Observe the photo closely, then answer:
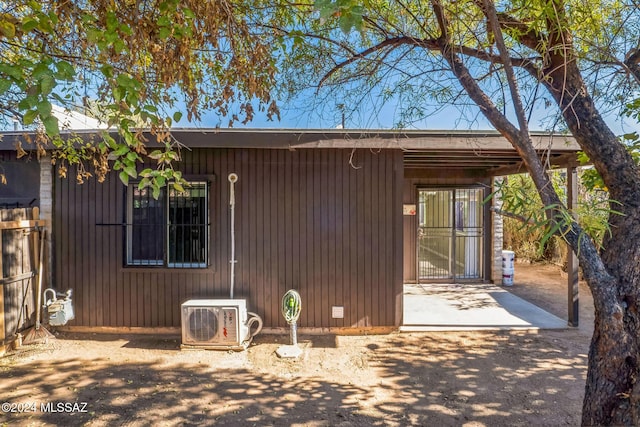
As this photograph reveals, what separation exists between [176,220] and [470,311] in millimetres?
4485

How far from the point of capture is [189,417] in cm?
266

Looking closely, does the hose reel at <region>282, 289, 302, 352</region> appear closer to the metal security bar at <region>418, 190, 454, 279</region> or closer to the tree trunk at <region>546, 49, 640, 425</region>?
the tree trunk at <region>546, 49, 640, 425</region>

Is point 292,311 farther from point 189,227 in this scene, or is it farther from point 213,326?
point 189,227

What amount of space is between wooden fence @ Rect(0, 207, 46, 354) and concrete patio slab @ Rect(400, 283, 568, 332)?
4.62m

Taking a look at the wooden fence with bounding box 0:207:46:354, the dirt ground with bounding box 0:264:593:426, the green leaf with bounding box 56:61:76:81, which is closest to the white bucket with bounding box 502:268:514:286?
the dirt ground with bounding box 0:264:593:426

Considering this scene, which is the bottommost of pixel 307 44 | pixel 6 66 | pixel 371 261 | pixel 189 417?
pixel 189 417

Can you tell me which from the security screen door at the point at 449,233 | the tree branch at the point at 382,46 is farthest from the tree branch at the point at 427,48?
the security screen door at the point at 449,233

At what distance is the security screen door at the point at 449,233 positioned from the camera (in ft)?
24.1

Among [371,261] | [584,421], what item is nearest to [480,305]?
[371,261]

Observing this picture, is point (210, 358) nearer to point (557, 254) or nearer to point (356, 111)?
point (356, 111)

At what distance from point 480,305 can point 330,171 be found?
134 inches

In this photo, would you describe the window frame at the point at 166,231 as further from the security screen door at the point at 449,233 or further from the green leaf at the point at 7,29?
→ the security screen door at the point at 449,233

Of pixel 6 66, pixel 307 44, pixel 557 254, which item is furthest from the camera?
pixel 557 254

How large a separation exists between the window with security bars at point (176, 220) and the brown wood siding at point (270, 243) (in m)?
0.12
